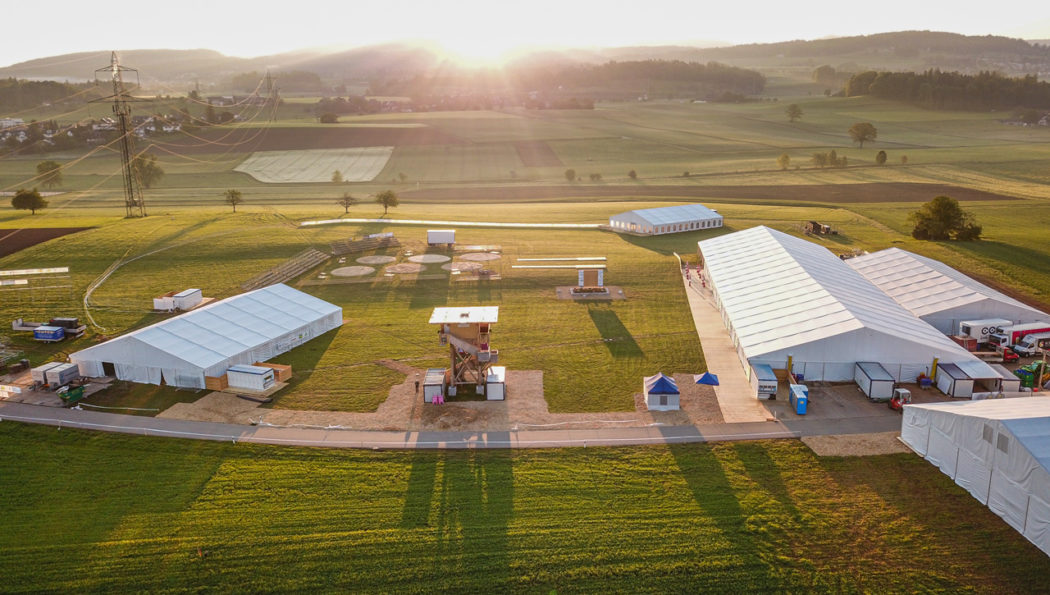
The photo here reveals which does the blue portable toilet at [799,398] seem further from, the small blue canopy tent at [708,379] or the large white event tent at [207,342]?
the large white event tent at [207,342]

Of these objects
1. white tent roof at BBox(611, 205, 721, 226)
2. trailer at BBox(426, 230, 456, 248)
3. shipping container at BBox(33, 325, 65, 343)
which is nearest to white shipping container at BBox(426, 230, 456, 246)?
trailer at BBox(426, 230, 456, 248)

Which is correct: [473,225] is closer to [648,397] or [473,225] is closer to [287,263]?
[287,263]

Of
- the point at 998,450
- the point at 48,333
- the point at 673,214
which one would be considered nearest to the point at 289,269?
the point at 48,333

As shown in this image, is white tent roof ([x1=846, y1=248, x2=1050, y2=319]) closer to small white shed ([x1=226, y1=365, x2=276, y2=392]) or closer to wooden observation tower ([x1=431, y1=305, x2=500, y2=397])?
wooden observation tower ([x1=431, y1=305, x2=500, y2=397])

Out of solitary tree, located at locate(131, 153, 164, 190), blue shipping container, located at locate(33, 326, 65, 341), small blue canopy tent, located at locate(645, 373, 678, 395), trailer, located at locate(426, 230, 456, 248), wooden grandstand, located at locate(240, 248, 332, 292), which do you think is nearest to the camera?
small blue canopy tent, located at locate(645, 373, 678, 395)

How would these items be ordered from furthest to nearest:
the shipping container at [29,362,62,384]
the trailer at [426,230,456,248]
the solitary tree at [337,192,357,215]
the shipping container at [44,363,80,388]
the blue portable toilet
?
1. the solitary tree at [337,192,357,215]
2. the trailer at [426,230,456,248]
3. the shipping container at [29,362,62,384]
4. the shipping container at [44,363,80,388]
5. the blue portable toilet

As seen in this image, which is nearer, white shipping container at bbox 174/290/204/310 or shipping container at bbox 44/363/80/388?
shipping container at bbox 44/363/80/388

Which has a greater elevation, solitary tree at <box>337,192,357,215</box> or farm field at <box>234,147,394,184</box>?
farm field at <box>234,147,394,184</box>

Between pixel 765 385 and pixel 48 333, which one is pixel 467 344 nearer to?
pixel 765 385
